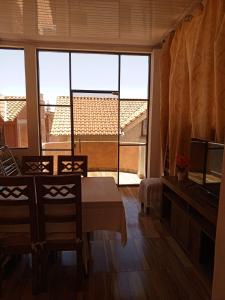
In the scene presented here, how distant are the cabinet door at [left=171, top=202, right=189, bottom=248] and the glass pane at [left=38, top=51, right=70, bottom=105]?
3134 millimetres

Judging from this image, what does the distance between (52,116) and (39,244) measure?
10.8 feet

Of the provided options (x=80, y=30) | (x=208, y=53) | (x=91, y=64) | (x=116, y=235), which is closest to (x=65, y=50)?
(x=91, y=64)

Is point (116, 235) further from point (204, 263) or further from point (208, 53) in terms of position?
point (208, 53)

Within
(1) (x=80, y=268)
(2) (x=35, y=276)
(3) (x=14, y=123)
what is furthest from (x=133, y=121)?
(2) (x=35, y=276)

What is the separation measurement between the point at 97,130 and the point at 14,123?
1705 millimetres

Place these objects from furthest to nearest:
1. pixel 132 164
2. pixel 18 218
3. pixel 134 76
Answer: pixel 132 164 < pixel 134 76 < pixel 18 218

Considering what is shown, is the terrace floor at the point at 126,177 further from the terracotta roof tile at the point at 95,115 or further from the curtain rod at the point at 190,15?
the curtain rod at the point at 190,15

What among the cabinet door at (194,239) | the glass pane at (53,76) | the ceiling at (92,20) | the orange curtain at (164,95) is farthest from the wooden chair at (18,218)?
the glass pane at (53,76)

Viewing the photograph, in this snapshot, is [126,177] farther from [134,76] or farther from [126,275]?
[126,275]

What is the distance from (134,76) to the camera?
16.0ft

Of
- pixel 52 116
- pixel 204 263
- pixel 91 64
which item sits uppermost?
pixel 91 64

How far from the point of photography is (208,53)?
2740 mm

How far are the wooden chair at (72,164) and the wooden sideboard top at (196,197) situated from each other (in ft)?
3.77

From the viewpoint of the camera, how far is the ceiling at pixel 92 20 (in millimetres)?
2953
